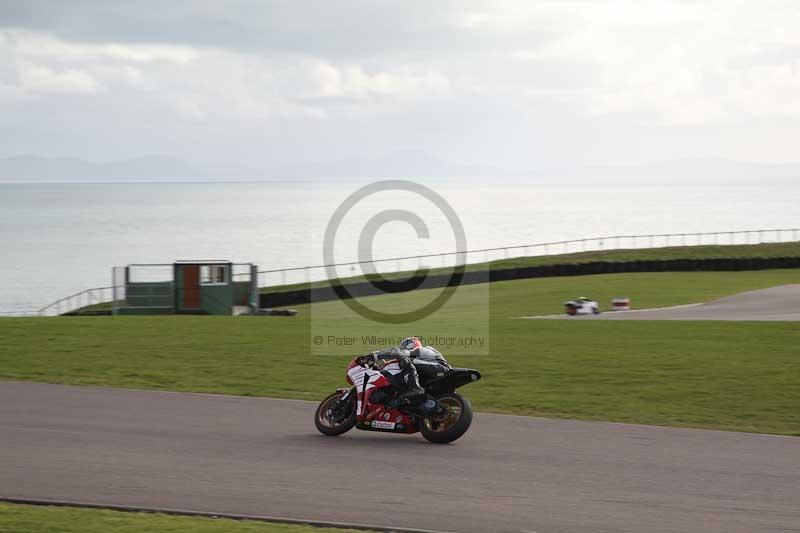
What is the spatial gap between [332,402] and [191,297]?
3038 centimetres

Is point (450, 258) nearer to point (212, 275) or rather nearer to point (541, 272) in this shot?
point (541, 272)

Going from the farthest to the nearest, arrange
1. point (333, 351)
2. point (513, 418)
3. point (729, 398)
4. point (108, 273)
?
point (108, 273) → point (333, 351) → point (729, 398) → point (513, 418)

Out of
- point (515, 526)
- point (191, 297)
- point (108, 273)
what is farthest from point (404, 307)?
point (108, 273)

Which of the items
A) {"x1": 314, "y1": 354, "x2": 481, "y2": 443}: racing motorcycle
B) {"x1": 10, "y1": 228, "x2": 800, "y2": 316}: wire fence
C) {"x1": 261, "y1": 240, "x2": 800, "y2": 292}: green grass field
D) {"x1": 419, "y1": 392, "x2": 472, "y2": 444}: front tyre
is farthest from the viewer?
{"x1": 10, "y1": 228, "x2": 800, "y2": 316}: wire fence

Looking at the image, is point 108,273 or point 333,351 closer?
point 333,351

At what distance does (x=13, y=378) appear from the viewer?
732 inches

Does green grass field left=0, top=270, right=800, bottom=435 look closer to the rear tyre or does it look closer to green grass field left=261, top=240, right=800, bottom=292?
the rear tyre

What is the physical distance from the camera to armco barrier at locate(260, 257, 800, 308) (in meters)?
51.3

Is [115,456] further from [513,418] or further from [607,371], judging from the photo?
[607,371]

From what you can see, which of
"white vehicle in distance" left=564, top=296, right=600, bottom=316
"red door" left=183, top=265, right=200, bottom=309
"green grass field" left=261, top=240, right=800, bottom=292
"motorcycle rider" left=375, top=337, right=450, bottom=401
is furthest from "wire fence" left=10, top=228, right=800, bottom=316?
"motorcycle rider" left=375, top=337, right=450, bottom=401

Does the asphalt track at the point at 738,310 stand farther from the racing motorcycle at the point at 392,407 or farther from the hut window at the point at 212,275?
the racing motorcycle at the point at 392,407

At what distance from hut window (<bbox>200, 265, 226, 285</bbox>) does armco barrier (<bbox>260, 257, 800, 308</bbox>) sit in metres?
7.75

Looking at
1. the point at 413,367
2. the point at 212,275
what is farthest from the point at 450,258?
the point at 413,367

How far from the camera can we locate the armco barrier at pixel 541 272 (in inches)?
2020
